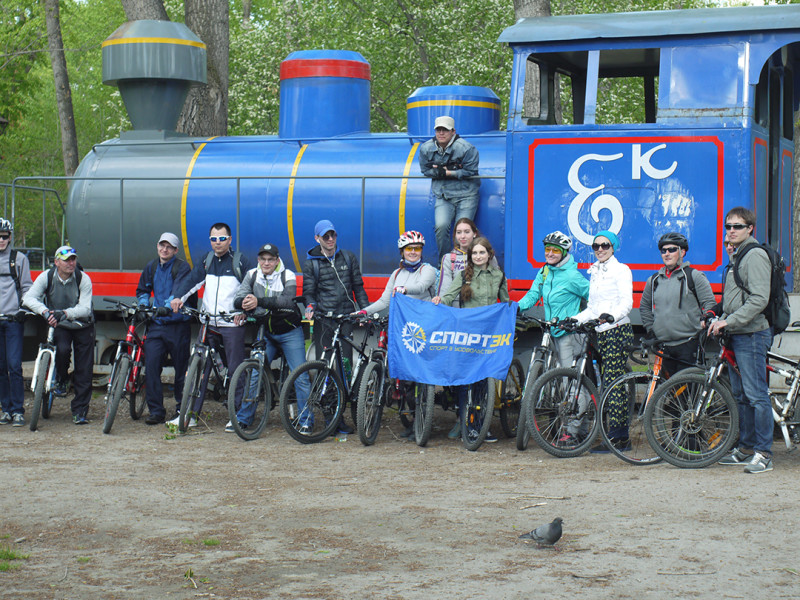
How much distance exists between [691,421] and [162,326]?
5.02 m

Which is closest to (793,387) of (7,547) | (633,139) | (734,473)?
(734,473)

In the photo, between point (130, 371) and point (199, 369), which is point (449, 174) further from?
point (130, 371)

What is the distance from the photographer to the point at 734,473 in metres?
7.49

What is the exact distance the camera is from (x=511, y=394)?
9031 mm

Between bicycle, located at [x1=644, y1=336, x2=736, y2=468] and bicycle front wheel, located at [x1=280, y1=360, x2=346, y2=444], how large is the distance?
9.09 ft

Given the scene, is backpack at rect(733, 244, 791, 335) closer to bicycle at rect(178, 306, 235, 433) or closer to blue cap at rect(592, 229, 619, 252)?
blue cap at rect(592, 229, 619, 252)

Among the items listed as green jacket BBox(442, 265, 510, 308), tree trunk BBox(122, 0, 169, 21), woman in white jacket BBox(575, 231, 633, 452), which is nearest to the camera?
woman in white jacket BBox(575, 231, 633, 452)

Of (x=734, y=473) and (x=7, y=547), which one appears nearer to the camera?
(x=7, y=547)

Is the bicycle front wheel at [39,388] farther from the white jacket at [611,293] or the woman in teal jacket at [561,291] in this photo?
the white jacket at [611,293]

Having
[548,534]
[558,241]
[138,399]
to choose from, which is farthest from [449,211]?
A: [548,534]

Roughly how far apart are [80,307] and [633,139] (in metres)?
5.39

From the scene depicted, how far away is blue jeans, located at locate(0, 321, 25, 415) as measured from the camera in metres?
9.76

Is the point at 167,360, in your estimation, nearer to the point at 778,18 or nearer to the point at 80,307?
the point at 80,307

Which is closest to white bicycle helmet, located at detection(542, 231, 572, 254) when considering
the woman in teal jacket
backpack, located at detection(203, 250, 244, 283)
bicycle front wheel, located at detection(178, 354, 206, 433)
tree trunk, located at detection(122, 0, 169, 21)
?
the woman in teal jacket
